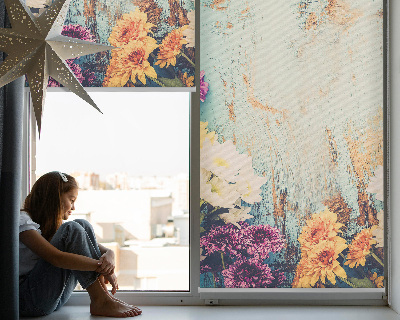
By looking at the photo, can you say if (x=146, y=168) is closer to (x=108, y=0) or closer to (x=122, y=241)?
(x=122, y=241)

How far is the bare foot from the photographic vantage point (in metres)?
2.14

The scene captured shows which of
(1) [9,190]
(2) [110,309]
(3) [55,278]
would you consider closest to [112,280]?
(2) [110,309]

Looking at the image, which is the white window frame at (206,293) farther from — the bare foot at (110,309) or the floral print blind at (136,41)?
the bare foot at (110,309)

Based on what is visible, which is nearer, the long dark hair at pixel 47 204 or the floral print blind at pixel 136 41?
the long dark hair at pixel 47 204

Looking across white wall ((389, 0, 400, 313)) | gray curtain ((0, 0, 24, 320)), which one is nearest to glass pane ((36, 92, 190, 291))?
gray curtain ((0, 0, 24, 320))

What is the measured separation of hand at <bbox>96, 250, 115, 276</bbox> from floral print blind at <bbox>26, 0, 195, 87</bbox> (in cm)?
85

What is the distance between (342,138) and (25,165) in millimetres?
1637

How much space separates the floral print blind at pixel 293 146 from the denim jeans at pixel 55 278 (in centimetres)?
60

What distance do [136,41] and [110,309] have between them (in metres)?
1.30

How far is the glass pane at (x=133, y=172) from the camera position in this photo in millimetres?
2436

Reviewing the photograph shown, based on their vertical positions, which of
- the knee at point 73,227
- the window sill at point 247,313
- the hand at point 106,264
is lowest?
the window sill at point 247,313

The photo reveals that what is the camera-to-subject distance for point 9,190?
196 cm

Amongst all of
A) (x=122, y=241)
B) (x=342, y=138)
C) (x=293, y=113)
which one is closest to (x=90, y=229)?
(x=122, y=241)

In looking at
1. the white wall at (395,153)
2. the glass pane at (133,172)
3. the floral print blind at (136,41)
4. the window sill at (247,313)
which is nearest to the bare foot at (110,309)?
the window sill at (247,313)
